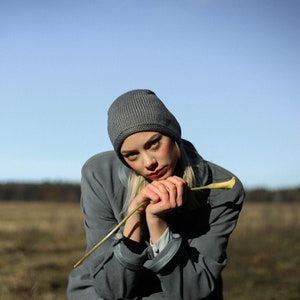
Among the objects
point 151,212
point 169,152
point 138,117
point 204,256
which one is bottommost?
point 204,256

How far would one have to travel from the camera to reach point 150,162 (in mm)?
2107

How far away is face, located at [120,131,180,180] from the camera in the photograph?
6.98 ft

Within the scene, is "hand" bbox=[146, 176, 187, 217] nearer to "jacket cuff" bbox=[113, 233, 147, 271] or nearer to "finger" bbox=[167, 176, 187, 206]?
"finger" bbox=[167, 176, 187, 206]

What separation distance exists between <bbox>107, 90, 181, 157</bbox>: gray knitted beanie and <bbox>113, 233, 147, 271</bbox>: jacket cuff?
347 mm

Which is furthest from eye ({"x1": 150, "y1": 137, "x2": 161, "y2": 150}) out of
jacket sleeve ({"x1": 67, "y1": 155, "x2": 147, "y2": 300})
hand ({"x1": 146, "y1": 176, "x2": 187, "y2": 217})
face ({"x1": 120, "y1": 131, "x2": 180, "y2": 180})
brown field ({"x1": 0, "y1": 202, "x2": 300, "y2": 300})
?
brown field ({"x1": 0, "y1": 202, "x2": 300, "y2": 300})

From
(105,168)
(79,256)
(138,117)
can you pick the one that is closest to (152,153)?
(138,117)

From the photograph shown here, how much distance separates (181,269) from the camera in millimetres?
2193

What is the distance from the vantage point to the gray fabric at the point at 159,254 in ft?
7.15

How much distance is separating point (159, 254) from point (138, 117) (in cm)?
50

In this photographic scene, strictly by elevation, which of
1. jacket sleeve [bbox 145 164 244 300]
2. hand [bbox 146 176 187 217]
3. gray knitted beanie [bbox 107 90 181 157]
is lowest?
jacket sleeve [bbox 145 164 244 300]

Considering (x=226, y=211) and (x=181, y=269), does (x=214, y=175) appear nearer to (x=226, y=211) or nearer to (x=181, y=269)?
(x=226, y=211)

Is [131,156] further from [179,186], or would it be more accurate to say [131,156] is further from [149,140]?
[179,186]

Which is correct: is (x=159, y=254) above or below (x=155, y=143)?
below

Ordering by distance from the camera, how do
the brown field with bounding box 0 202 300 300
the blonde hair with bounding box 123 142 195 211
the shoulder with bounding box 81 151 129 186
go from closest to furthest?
the blonde hair with bounding box 123 142 195 211
the shoulder with bounding box 81 151 129 186
the brown field with bounding box 0 202 300 300
